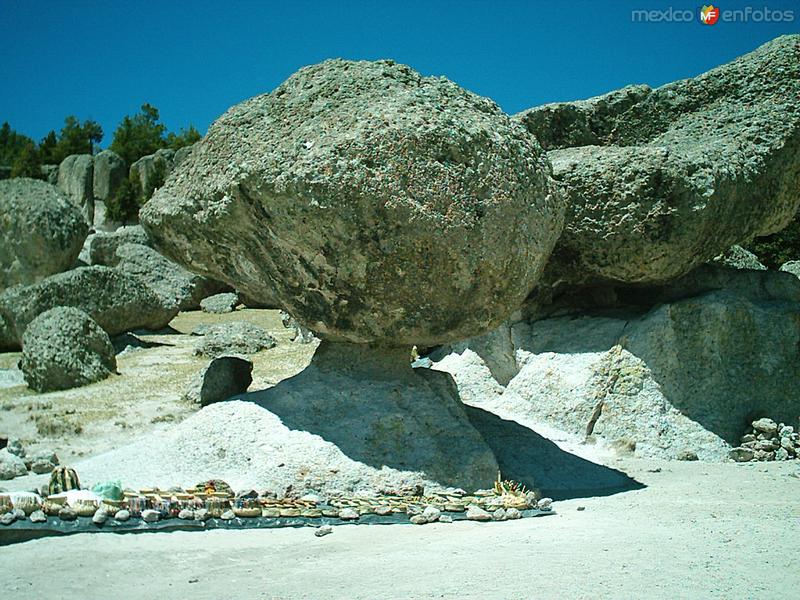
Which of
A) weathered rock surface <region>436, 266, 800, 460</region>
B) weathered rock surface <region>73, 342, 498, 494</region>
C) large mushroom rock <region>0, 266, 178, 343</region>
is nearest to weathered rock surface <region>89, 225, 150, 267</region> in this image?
large mushroom rock <region>0, 266, 178, 343</region>

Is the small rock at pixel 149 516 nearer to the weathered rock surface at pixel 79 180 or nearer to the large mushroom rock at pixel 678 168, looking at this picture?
the large mushroom rock at pixel 678 168

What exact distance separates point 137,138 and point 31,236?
105 feet

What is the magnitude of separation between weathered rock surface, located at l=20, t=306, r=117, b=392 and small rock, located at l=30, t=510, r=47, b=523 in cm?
627

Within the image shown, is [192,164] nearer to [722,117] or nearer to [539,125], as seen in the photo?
[539,125]

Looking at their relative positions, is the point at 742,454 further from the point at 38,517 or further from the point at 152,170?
the point at 152,170

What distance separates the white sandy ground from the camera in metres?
3.96

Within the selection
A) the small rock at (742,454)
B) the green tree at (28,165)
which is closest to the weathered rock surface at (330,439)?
the small rock at (742,454)

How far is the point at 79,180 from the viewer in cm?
3825

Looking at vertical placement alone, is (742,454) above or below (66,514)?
above

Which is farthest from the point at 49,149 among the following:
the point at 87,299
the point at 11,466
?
the point at 11,466

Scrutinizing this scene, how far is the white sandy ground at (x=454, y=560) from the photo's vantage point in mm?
3963

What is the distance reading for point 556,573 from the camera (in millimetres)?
4137

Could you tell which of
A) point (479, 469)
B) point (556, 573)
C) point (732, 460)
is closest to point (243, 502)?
point (479, 469)

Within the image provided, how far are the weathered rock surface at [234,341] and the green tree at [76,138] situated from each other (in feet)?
116
